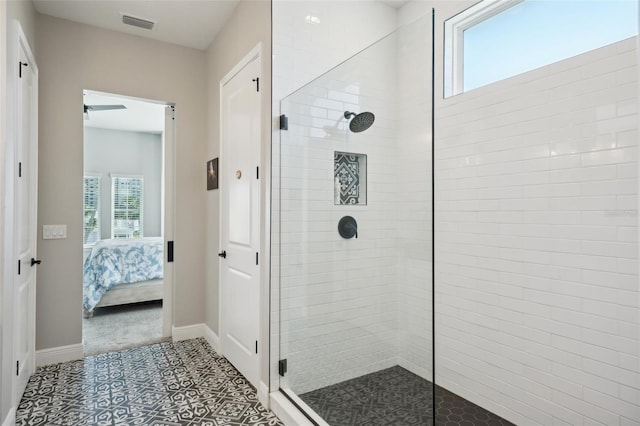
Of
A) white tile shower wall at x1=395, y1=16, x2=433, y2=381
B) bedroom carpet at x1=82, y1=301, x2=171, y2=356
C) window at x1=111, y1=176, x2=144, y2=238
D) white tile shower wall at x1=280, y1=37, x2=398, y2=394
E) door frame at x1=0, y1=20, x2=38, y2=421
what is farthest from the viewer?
window at x1=111, y1=176, x2=144, y2=238

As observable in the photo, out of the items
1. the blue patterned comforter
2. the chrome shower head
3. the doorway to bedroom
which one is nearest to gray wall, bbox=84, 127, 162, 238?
the doorway to bedroom

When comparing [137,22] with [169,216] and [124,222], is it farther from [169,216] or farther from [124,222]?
[124,222]

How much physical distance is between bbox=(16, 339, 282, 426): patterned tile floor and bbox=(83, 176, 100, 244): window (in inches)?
184

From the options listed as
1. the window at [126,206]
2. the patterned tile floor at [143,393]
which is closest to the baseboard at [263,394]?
the patterned tile floor at [143,393]

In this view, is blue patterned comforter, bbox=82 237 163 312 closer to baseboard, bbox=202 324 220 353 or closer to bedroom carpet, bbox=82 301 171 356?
bedroom carpet, bbox=82 301 171 356

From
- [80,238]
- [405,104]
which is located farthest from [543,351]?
[80,238]

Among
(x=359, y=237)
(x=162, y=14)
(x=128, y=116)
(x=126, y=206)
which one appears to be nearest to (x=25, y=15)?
(x=162, y=14)

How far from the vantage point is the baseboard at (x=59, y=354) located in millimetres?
2947

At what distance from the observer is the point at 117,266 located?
15.1 ft

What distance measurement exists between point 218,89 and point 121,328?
2718 millimetres

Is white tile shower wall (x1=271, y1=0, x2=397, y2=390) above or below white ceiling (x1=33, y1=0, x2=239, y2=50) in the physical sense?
below

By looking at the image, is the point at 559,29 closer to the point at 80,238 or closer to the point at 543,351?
the point at 543,351

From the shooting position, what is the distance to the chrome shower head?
1776 millimetres

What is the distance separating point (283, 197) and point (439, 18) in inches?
67.4
